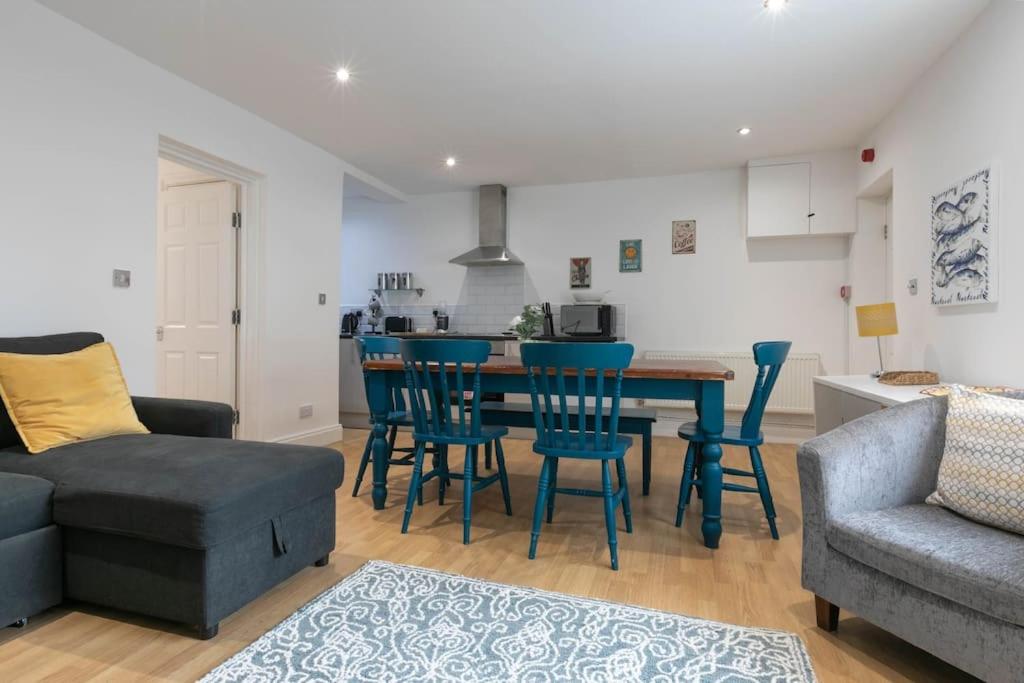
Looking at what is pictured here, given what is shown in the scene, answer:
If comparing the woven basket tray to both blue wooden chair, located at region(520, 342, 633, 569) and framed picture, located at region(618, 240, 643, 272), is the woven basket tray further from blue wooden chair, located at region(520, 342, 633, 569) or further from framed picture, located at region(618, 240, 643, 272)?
framed picture, located at region(618, 240, 643, 272)

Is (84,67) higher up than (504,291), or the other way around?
(84,67)

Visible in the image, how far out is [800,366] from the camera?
483cm

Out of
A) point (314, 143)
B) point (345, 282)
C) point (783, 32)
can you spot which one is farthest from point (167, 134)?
point (783, 32)

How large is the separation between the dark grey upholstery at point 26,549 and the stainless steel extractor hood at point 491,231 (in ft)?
13.7

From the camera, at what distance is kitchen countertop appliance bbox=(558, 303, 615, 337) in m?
5.16

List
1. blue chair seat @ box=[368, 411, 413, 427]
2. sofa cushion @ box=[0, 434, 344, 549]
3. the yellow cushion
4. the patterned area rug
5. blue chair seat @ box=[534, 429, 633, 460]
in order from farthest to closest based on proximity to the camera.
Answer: blue chair seat @ box=[368, 411, 413, 427]
blue chair seat @ box=[534, 429, 633, 460]
the yellow cushion
sofa cushion @ box=[0, 434, 344, 549]
the patterned area rug

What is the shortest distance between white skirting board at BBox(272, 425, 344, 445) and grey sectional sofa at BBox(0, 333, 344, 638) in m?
2.14

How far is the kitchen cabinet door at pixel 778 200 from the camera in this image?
15.4 ft

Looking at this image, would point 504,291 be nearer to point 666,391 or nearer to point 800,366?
point 800,366

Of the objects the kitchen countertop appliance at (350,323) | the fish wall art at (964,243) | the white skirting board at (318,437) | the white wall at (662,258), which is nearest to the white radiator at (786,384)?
the white wall at (662,258)

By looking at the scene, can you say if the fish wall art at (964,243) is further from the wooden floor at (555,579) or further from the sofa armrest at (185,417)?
the sofa armrest at (185,417)

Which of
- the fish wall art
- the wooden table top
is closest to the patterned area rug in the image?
the wooden table top

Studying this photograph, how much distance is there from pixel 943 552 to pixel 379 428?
8.03ft

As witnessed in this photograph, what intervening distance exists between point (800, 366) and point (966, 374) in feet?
7.10
